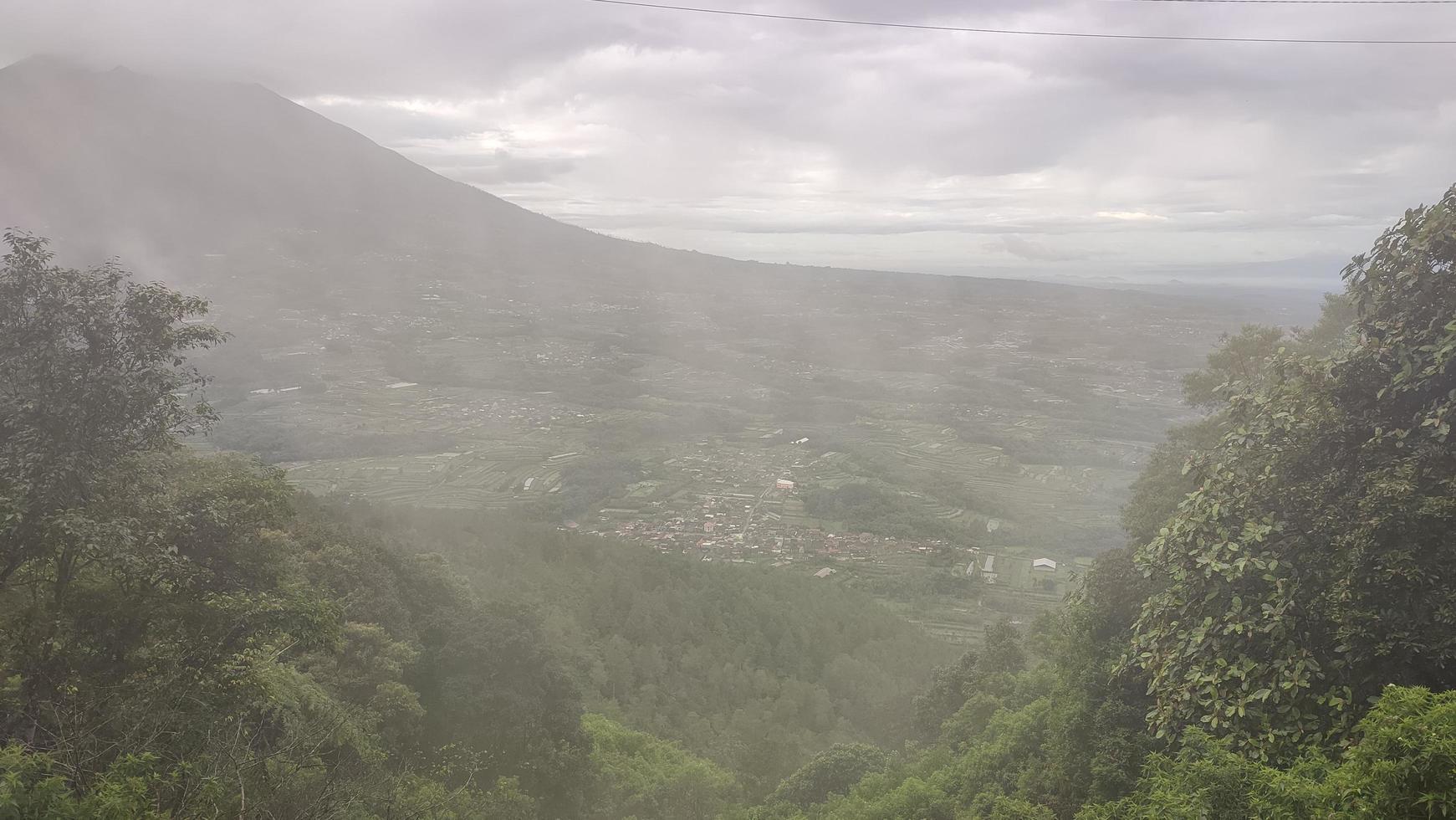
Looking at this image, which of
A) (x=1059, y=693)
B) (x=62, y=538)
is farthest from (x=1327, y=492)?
(x=62, y=538)

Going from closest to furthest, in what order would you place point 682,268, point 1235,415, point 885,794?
point 1235,415 < point 885,794 < point 682,268

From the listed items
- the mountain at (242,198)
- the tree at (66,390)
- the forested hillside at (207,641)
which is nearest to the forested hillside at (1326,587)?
the forested hillside at (207,641)

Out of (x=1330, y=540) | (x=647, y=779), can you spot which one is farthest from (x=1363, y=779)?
(x=647, y=779)

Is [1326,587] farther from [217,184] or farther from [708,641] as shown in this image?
[217,184]

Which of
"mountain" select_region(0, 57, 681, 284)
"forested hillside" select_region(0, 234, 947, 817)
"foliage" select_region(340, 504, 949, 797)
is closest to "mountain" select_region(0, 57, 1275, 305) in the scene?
"mountain" select_region(0, 57, 681, 284)

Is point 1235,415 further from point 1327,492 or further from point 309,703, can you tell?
point 309,703

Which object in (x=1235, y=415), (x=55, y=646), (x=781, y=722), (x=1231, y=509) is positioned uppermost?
(x=1235, y=415)

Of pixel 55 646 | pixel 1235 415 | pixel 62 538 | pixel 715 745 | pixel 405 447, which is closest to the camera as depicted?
pixel 62 538

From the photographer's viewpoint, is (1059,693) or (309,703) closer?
(309,703)
